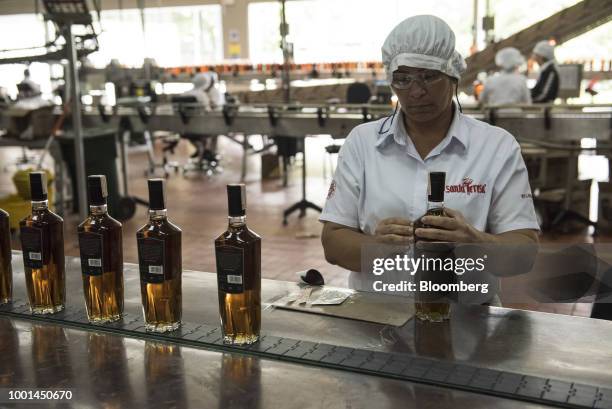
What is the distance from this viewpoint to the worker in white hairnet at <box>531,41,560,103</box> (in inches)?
265

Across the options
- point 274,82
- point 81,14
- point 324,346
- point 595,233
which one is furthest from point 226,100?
point 324,346

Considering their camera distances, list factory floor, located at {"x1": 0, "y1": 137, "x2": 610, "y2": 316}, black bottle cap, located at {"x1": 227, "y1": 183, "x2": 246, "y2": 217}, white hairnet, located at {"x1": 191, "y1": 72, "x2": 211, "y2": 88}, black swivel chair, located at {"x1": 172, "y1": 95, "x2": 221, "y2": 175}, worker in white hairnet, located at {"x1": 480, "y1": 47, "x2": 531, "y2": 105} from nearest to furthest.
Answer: black bottle cap, located at {"x1": 227, "y1": 183, "x2": 246, "y2": 217} → factory floor, located at {"x1": 0, "y1": 137, "x2": 610, "y2": 316} → worker in white hairnet, located at {"x1": 480, "y1": 47, "x2": 531, "y2": 105} → black swivel chair, located at {"x1": 172, "y1": 95, "x2": 221, "y2": 175} → white hairnet, located at {"x1": 191, "y1": 72, "x2": 211, "y2": 88}

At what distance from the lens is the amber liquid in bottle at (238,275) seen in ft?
3.77

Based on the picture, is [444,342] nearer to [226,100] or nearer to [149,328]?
[149,328]

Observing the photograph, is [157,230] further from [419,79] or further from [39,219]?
[419,79]

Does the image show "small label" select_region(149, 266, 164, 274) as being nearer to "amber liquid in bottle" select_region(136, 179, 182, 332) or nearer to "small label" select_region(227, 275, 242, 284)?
"amber liquid in bottle" select_region(136, 179, 182, 332)

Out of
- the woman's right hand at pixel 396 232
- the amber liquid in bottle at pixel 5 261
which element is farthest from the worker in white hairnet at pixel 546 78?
the amber liquid in bottle at pixel 5 261

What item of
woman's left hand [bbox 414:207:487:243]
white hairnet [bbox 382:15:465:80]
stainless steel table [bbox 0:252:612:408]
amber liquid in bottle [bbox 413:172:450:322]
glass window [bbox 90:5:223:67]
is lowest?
stainless steel table [bbox 0:252:612:408]

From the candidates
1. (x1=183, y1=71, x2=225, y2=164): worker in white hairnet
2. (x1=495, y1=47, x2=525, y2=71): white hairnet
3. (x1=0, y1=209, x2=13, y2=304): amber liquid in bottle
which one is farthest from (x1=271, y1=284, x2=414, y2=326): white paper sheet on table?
(x1=183, y1=71, x2=225, y2=164): worker in white hairnet

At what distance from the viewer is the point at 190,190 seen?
736 cm

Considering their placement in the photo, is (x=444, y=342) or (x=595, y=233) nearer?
(x=444, y=342)

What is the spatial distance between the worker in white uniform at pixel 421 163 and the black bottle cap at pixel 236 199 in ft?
1.49

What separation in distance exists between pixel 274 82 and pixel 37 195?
33.4 feet

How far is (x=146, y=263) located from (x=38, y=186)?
0.89 feet
